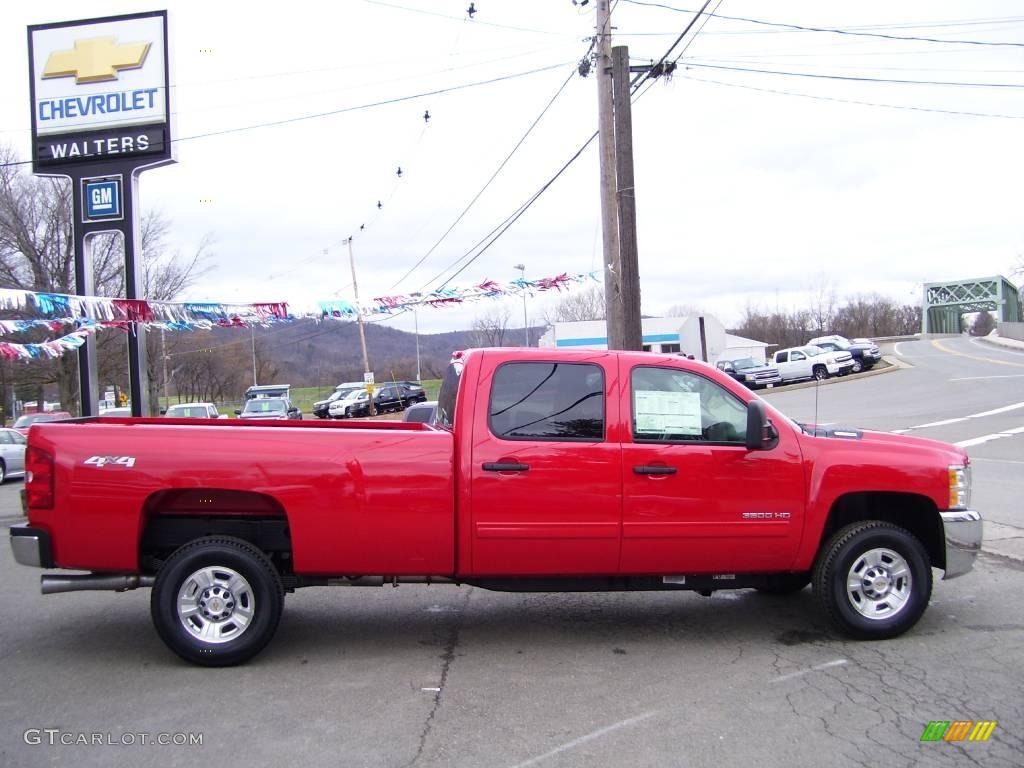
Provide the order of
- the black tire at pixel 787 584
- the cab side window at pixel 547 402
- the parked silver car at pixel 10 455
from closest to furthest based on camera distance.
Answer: the cab side window at pixel 547 402, the black tire at pixel 787 584, the parked silver car at pixel 10 455

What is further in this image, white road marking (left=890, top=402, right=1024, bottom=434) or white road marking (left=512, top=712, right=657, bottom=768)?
white road marking (left=890, top=402, right=1024, bottom=434)

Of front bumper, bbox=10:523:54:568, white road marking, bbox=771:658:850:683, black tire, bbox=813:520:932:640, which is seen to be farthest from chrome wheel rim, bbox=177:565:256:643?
black tire, bbox=813:520:932:640

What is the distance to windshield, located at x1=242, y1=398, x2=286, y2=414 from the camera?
3117cm

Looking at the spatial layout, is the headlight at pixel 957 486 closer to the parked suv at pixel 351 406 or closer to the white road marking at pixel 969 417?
the white road marking at pixel 969 417

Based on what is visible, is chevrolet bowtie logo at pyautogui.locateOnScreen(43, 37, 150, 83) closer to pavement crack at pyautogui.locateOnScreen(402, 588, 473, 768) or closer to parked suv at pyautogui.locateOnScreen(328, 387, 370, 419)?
pavement crack at pyautogui.locateOnScreen(402, 588, 473, 768)

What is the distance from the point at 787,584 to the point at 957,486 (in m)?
1.39

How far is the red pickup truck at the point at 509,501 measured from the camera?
4906 mm

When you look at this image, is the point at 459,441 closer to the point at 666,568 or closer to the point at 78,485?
the point at 666,568

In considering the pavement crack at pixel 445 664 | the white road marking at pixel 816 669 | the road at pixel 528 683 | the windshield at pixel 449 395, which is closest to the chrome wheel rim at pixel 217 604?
the road at pixel 528 683

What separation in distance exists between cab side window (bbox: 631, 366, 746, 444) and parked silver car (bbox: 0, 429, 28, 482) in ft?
58.6

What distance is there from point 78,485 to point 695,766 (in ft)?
12.7

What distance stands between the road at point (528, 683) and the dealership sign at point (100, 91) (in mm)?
11867

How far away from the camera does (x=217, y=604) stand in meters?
4.97

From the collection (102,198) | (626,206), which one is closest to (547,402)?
(626,206)
